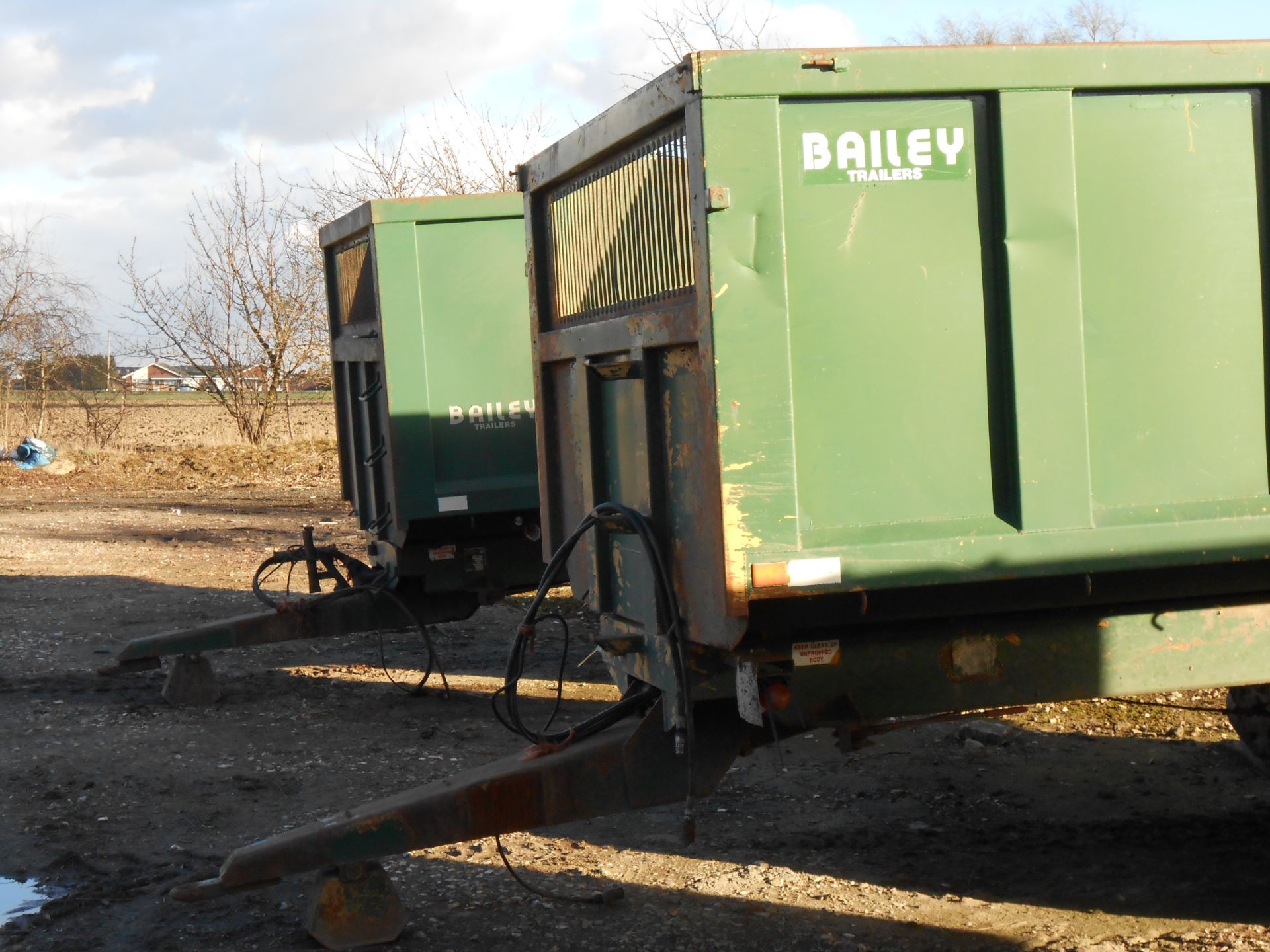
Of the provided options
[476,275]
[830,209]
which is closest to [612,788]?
[830,209]

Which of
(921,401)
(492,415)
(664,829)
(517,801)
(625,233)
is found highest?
(625,233)

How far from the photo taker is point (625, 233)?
3592mm

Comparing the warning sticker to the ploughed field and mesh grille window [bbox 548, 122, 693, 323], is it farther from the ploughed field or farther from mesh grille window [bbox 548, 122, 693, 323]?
the ploughed field

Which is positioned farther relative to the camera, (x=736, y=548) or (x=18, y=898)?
(x=18, y=898)

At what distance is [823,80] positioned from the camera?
300cm

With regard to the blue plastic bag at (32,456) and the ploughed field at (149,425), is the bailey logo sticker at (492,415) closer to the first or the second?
the ploughed field at (149,425)

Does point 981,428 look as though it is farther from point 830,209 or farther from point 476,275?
point 476,275

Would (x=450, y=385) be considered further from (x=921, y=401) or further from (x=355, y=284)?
(x=921, y=401)

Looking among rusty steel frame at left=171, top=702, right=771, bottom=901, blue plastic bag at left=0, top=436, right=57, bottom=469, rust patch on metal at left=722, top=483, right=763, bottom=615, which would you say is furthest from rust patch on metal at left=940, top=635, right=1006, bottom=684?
blue plastic bag at left=0, top=436, right=57, bottom=469

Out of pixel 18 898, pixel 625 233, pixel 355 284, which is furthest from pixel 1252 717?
pixel 355 284

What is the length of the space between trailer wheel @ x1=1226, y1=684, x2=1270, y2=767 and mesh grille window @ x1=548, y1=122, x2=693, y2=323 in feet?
9.04

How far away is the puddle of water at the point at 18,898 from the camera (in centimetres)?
406

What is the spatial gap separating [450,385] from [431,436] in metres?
0.27

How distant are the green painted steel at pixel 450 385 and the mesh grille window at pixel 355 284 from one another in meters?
0.07
